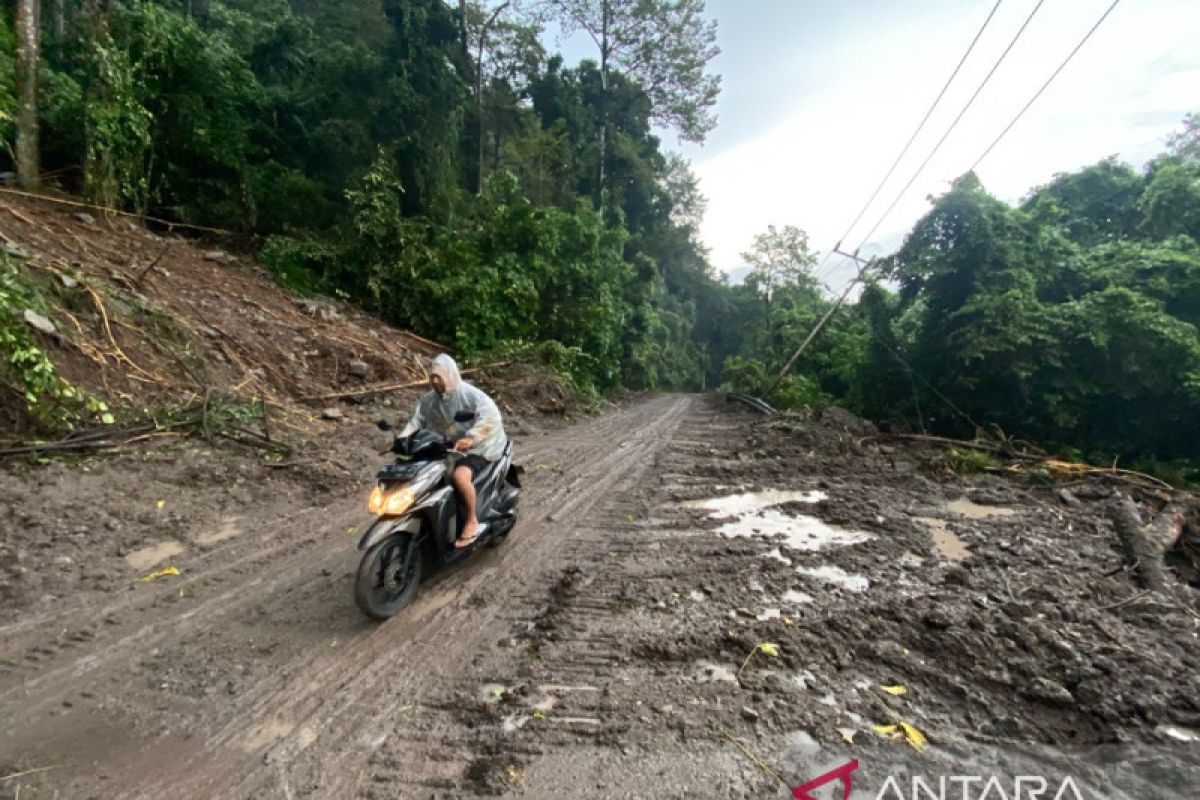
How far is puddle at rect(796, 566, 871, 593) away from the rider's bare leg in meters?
2.42

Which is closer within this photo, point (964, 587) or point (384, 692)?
point (384, 692)

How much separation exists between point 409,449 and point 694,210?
4533cm

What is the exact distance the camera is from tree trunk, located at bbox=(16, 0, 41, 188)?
26.2ft

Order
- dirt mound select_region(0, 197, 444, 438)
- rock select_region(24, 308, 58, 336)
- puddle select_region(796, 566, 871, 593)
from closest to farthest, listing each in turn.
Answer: puddle select_region(796, 566, 871, 593)
rock select_region(24, 308, 58, 336)
dirt mound select_region(0, 197, 444, 438)

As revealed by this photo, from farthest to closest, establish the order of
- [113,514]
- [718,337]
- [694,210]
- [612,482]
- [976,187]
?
1. [718,337]
2. [694,210]
3. [976,187]
4. [612,482]
5. [113,514]

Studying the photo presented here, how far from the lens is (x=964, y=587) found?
347 cm

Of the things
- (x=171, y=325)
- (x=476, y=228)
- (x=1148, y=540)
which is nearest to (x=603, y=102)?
(x=476, y=228)

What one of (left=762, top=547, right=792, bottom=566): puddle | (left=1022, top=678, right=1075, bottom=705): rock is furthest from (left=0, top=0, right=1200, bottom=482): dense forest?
(left=1022, top=678, right=1075, bottom=705): rock

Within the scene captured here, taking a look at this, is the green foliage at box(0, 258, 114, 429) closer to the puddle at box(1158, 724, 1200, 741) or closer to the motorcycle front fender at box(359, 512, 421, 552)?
the motorcycle front fender at box(359, 512, 421, 552)

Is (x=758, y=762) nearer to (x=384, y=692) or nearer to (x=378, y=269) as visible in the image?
(x=384, y=692)

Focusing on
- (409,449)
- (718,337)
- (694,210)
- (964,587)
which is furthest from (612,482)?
(718,337)

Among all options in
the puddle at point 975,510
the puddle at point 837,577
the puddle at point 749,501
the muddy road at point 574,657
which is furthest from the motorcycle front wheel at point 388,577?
the puddle at point 975,510

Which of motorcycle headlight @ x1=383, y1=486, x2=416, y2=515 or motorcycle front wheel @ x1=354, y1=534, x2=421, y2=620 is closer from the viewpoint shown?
motorcycle front wheel @ x1=354, y1=534, x2=421, y2=620

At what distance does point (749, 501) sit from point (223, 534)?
5.01 meters
